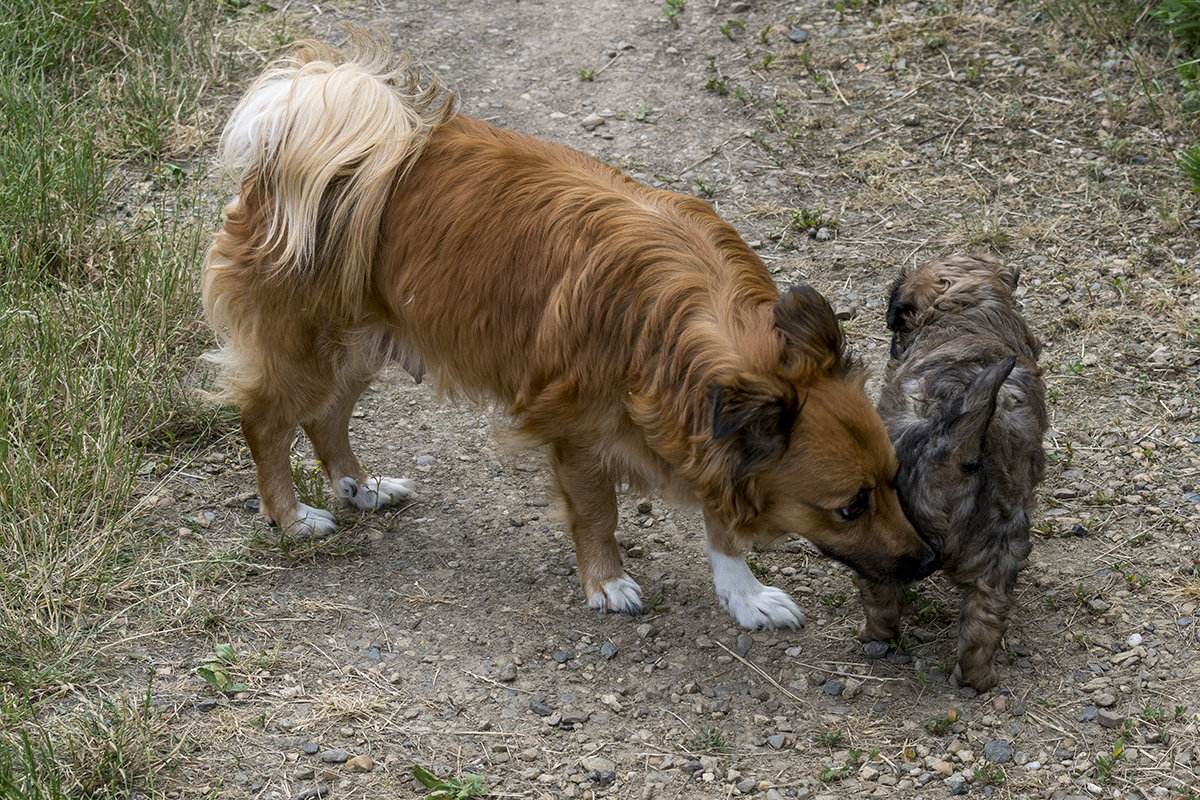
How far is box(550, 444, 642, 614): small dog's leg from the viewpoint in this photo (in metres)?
4.58

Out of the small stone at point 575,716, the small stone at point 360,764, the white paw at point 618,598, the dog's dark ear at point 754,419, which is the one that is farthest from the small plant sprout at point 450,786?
the dog's dark ear at point 754,419

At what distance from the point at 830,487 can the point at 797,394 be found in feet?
1.10

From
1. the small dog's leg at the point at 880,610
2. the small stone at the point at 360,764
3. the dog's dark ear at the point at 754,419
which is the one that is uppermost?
the dog's dark ear at the point at 754,419

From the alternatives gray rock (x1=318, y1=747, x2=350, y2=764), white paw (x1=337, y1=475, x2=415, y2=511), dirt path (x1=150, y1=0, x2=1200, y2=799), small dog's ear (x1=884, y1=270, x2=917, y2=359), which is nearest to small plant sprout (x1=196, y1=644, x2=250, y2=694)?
dirt path (x1=150, y1=0, x2=1200, y2=799)

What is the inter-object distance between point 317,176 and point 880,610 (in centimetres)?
263

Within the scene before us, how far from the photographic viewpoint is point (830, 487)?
13.0 feet

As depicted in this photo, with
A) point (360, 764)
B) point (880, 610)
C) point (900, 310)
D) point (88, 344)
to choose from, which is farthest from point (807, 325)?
point (88, 344)

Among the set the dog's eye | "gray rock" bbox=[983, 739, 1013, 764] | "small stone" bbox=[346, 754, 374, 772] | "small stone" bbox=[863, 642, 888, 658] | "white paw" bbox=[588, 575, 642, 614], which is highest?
the dog's eye

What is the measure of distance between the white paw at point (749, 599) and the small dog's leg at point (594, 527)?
0.36 m

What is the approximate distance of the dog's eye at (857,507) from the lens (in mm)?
3983

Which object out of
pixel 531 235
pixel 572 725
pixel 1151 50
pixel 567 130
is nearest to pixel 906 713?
pixel 572 725

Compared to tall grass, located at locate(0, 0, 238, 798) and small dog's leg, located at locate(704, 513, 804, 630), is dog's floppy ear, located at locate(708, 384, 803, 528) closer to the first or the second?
small dog's leg, located at locate(704, 513, 804, 630)

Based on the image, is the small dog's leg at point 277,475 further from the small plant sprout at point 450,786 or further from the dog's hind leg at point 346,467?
the small plant sprout at point 450,786

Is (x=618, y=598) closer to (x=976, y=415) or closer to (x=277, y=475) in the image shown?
(x=277, y=475)
